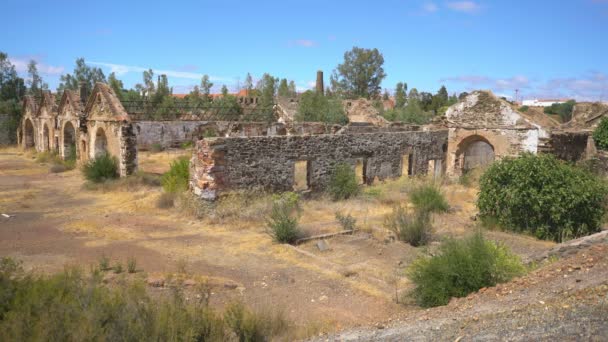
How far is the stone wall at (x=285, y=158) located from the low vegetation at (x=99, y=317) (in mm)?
7377

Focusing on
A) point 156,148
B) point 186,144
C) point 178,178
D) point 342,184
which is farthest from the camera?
point 186,144

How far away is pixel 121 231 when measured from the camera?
11789 mm

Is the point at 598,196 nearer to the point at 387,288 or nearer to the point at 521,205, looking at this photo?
the point at 521,205

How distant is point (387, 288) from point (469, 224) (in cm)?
534

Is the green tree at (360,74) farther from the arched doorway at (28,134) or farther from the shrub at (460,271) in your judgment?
the shrub at (460,271)

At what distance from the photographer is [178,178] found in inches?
585

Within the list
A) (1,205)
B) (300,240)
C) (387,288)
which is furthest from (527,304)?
(1,205)

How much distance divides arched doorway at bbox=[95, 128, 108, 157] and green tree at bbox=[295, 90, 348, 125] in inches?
724

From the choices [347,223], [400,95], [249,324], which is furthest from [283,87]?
[249,324]

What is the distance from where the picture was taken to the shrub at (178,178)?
14.7 metres

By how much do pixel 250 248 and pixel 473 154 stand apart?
16.7m

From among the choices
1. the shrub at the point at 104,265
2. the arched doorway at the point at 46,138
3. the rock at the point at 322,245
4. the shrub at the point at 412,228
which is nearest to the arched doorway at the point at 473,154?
the shrub at the point at 412,228

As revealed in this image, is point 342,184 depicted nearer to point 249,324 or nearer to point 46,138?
point 249,324

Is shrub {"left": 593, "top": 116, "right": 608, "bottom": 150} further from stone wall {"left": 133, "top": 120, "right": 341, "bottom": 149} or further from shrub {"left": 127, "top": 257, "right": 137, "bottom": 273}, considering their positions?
shrub {"left": 127, "top": 257, "right": 137, "bottom": 273}
